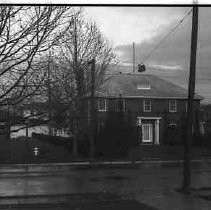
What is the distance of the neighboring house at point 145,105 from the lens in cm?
1081

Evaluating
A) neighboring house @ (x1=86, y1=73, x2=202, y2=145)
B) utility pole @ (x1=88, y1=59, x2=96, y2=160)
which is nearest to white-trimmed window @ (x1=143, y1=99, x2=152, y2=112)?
neighboring house @ (x1=86, y1=73, x2=202, y2=145)

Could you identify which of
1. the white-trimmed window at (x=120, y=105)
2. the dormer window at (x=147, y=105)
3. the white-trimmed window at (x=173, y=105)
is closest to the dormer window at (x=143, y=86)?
the dormer window at (x=147, y=105)

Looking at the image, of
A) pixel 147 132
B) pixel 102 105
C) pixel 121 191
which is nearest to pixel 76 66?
pixel 102 105

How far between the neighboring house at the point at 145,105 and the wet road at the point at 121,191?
33.0 inches

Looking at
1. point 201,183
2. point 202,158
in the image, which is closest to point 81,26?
point 202,158

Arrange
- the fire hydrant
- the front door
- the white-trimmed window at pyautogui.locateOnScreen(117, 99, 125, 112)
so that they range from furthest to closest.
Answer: the white-trimmed window at pyautogui.locateOnScreen(117, 99, 125, 112) < the fire hydrant < the front door

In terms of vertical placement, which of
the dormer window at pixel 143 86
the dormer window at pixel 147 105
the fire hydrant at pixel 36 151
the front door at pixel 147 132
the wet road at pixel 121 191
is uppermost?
the dormer window at pixel 143 86

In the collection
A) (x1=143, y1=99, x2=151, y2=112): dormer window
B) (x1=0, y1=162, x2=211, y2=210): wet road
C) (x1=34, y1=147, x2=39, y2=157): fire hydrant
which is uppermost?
(x1=143, y1=99, x2=151, y2=112): dormer window

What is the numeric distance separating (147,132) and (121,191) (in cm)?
361

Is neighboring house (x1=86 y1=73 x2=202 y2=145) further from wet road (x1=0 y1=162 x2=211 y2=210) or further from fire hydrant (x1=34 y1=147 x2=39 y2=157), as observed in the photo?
fire hydrant (x1=34 y1=147 x2=39 y2=157)

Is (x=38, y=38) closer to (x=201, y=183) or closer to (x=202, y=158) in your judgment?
(x=202, y=158)

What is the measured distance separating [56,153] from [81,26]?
8.63 feet

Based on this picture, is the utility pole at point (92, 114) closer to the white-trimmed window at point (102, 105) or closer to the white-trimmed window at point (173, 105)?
the white-trimmed window at point (102, 105)

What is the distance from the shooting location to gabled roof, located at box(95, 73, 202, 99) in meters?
10.9
